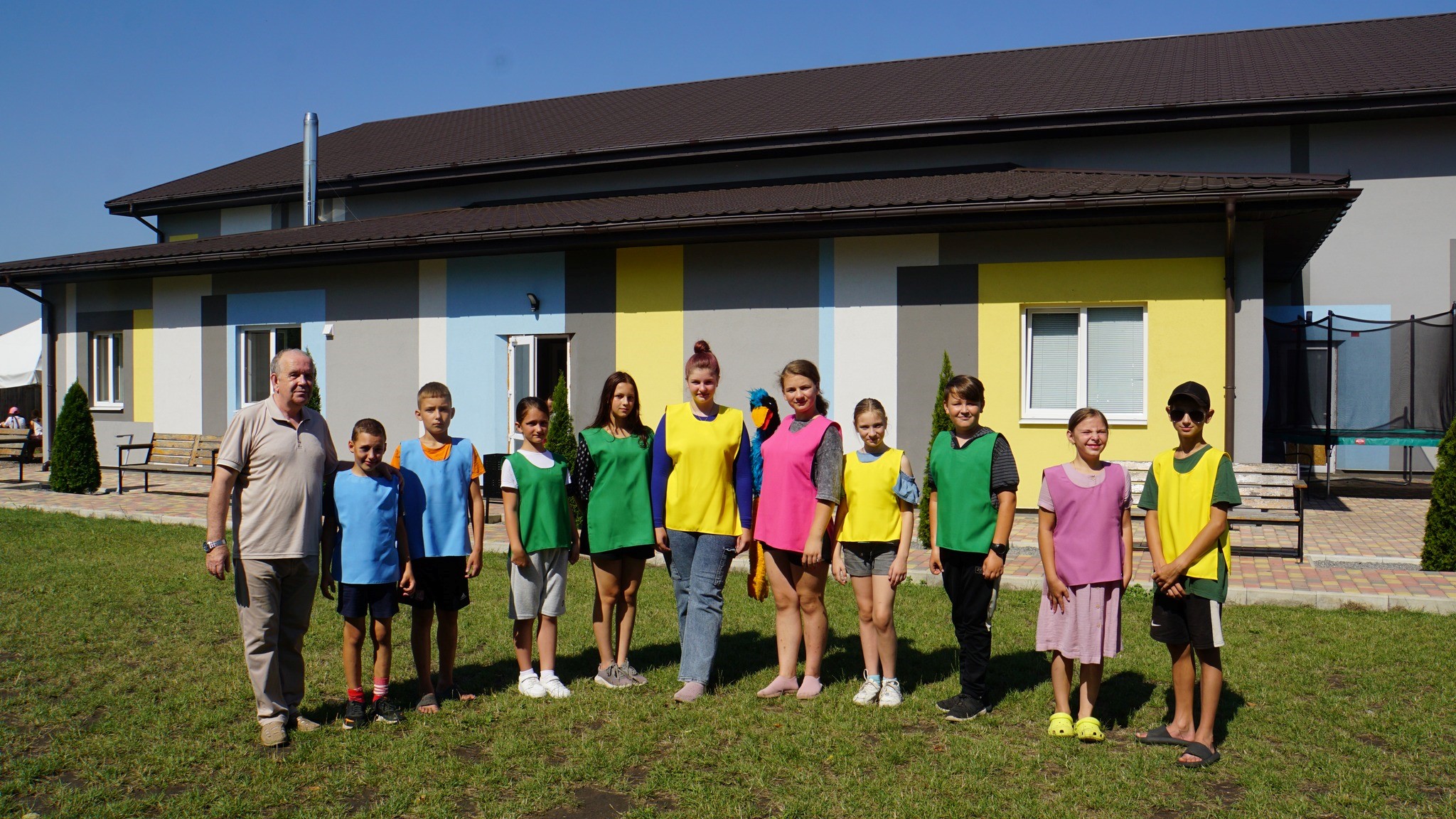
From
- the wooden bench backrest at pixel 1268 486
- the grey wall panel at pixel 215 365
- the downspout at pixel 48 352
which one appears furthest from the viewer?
the downspout at pixel 48 352

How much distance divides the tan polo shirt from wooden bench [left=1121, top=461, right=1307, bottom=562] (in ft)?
23.2

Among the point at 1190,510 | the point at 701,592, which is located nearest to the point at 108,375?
the point at 701,592

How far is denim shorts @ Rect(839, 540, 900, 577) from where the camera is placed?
205 inches

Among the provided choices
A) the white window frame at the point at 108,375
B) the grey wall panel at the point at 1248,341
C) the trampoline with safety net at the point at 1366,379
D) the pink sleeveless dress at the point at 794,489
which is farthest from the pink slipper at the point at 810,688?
the white window frame at the point at 108,375

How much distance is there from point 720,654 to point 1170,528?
2.81 m

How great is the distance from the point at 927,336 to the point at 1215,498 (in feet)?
25.6

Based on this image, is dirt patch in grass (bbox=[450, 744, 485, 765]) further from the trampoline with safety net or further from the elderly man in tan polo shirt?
the trampoline with safety net

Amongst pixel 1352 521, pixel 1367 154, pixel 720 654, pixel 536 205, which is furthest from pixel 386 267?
pixel 1367 154

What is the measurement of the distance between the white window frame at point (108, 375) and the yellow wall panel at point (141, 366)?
60 cm

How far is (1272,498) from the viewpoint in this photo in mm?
9219

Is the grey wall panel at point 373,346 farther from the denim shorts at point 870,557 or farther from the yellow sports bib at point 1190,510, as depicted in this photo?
the yellow sports bib at point 1190,510

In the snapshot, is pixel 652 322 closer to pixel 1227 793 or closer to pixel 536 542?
pixel 536 542

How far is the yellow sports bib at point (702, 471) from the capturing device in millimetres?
5383

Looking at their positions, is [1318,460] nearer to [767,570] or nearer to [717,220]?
[717,220]
